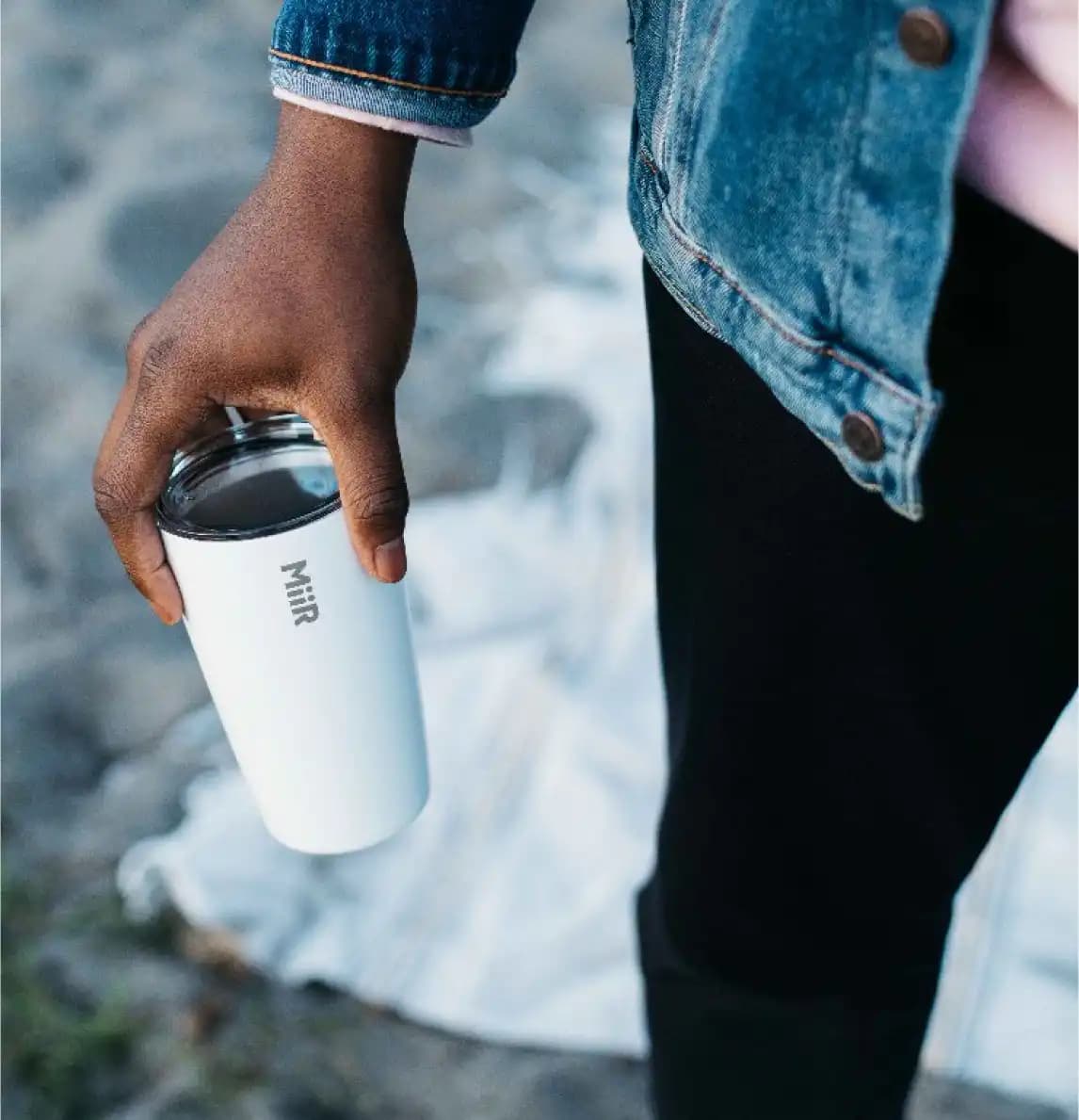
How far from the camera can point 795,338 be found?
0.63 metres

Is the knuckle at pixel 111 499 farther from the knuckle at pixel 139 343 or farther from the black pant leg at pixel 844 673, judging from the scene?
the black pant leg at pixel 844 673

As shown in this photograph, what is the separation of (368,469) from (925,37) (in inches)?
15.1

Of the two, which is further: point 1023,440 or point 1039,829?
point 1039,829

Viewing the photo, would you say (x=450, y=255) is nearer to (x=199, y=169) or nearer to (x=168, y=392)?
(x=199, y=169)

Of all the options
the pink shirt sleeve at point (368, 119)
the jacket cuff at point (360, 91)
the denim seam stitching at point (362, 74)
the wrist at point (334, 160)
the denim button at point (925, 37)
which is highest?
the denim button at point (925, 37)

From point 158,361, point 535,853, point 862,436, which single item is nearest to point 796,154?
point 862,436

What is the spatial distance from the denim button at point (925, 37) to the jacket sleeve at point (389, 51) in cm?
29

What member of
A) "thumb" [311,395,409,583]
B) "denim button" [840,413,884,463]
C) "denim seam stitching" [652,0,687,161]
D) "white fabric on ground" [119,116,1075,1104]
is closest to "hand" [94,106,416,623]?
"thumb" [311,395,409,583]

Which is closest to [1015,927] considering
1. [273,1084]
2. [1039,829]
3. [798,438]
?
[1039,829]

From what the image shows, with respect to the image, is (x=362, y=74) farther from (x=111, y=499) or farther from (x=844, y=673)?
(x=844, y=673)

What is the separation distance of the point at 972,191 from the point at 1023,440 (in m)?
0.14

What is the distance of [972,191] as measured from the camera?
590 millimetres

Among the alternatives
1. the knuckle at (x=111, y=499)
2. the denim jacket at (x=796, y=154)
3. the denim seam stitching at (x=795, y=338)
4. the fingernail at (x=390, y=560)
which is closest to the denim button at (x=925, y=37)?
the denim jacket at (x=796, y=154)

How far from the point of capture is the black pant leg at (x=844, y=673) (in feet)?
2.18
